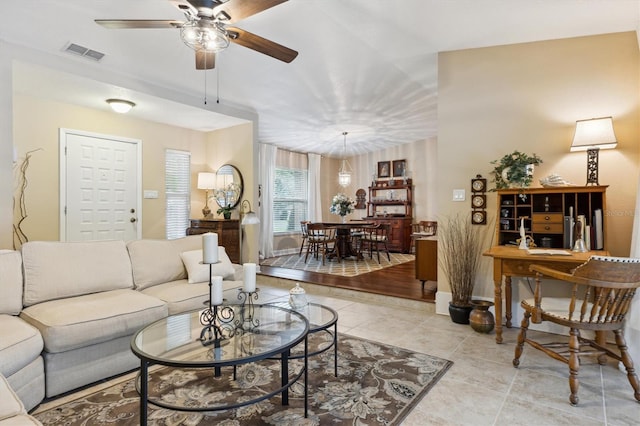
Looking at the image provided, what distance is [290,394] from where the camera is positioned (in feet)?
6.77

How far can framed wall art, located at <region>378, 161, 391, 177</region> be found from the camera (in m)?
8.53

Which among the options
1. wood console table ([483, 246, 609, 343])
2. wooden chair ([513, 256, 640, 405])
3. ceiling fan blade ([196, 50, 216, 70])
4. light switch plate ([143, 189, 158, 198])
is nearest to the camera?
wooden chair ([513, 256, 640, 405])

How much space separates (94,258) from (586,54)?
183 inches

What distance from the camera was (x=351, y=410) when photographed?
190 centimetres

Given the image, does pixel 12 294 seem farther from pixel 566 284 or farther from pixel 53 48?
pixel 566 284

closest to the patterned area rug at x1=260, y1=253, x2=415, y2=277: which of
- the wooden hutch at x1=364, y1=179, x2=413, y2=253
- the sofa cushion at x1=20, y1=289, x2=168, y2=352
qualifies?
the wooden hutch at x1=364, y1=179, x2=413, y2=253

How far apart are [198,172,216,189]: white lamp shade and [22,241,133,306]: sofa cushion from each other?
295 centimetres

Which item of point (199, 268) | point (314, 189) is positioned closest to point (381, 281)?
point (199, 268)

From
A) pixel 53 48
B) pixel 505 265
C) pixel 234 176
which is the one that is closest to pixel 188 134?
pixel 234 176

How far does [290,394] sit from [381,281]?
2.90 meters

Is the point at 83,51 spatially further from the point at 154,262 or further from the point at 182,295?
the point at 182,295

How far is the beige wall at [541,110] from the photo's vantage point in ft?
9.57

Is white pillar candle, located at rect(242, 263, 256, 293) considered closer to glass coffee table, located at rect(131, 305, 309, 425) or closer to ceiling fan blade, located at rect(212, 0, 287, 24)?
glass coffee table, located at rect(131, 305, 309, 425)

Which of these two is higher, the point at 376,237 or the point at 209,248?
the point at 209,248
